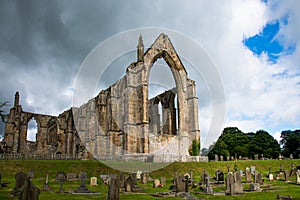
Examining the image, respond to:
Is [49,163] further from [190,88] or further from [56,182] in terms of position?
[190,88]

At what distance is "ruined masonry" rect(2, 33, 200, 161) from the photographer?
114 ft

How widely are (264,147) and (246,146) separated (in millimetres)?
4005

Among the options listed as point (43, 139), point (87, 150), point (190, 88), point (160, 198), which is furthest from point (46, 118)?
point (160, 198)

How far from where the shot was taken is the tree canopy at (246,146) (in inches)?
2078

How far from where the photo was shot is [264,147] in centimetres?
5562

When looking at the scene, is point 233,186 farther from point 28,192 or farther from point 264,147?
point 264,147

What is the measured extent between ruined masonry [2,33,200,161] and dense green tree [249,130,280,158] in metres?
22.2

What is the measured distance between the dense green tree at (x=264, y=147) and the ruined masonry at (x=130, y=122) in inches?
875

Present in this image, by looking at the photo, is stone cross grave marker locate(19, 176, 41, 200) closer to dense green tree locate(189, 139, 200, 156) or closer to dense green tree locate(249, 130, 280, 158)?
dense green tree locate(189, 139, 200, 156)

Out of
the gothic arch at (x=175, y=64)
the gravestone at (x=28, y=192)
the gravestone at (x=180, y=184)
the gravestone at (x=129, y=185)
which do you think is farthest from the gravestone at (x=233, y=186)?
the gothic arch at (x=175, y=64)

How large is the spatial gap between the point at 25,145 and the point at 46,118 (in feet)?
25.6

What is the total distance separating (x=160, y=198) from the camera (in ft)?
40.0

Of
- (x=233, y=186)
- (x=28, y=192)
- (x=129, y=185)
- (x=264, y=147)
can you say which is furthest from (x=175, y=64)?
(x=28, y=192)

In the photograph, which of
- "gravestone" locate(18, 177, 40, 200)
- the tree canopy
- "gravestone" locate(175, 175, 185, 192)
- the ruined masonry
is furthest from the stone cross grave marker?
the tree canopy
